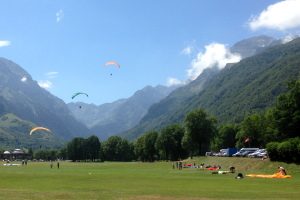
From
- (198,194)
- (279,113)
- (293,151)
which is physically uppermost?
(279,113)

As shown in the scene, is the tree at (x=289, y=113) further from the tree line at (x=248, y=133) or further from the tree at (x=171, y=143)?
the tree at (x=171, y=143)

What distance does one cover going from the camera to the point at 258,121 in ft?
518

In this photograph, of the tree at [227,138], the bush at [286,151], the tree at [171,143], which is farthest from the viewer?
the tree at [227,138]

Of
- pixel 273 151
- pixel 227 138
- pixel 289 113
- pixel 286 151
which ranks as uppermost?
pixel 227 138

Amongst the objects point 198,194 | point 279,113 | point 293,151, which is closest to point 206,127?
point 279,113

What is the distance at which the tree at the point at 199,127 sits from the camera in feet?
521

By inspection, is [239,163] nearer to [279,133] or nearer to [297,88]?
[279,133]

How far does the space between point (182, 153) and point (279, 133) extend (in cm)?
9247

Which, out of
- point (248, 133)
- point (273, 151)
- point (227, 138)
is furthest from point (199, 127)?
point (273, 151)

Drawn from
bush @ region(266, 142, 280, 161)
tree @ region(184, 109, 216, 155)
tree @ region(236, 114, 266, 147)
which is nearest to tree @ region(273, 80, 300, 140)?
bush @ region(266, 142, 280, 161)

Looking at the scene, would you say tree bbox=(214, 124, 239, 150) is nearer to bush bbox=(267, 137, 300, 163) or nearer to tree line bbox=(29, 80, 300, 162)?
tree line bbox=(29, 80, 300, 162)

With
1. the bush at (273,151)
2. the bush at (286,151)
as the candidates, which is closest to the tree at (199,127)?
the bush at (273,151)

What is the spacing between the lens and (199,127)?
6235 inches

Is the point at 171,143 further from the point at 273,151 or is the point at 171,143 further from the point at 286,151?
the point at 286,151
